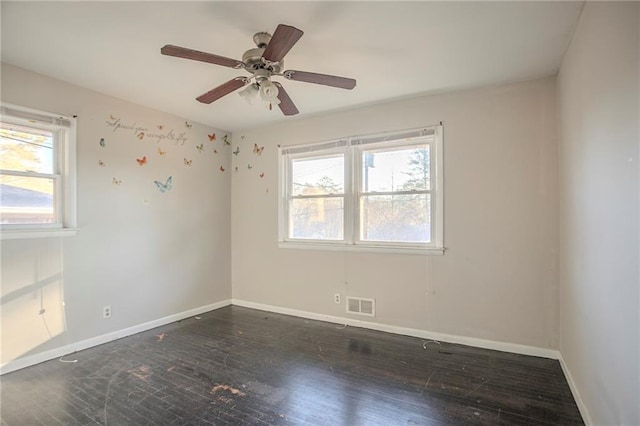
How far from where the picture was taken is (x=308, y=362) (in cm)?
283

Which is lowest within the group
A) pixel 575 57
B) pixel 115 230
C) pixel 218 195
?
pixel 115 230

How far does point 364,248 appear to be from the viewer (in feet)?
12.3

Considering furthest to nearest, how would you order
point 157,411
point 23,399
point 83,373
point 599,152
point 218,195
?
1. point 218,195
2. point 83,373
3. point 23,399
4. point 157,411
5. point 599,152

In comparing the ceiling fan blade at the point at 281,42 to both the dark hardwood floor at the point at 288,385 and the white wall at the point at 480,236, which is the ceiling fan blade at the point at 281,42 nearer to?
the white wall at the point at 480,236

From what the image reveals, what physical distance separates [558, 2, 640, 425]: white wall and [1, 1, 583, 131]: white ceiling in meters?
0.37

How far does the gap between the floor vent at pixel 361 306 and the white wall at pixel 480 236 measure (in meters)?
0.07

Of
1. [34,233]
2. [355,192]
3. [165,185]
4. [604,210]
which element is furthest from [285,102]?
[34,233]

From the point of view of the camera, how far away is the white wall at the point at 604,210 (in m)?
1.36

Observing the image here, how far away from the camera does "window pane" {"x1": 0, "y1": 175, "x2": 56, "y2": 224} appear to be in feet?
8.88

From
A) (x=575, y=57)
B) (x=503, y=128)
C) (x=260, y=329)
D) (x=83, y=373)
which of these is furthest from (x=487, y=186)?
(x=83, y=373)

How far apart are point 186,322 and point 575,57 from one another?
4471 millimetres

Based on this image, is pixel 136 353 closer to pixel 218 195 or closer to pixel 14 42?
pixel 218 195

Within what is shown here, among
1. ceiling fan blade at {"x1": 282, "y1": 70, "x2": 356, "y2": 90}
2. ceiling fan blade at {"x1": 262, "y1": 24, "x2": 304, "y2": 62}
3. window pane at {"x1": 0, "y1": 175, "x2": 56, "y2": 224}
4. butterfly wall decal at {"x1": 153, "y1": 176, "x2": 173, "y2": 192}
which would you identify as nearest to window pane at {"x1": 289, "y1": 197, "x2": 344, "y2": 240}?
butterfly wall decal at {"x1": 153, "y1": 176, "x2": 173, "y2": 192}

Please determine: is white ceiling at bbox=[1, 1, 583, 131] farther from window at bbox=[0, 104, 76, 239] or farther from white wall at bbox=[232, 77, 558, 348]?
window at bbox=[0, 104, 76, 239]
